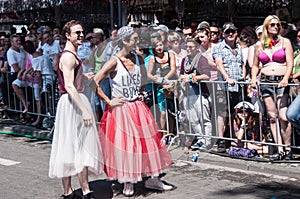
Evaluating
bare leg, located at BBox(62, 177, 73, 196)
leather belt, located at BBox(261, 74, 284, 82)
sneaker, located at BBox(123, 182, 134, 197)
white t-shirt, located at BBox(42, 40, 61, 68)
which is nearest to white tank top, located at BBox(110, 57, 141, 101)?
sneaker, located at BBox(123, 182, 134, 197)

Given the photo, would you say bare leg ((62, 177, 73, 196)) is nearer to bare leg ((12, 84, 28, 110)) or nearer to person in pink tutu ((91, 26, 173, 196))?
person in pink tutu ((91, 26, 173, 196))

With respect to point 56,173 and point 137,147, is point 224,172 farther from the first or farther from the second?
point 56,173

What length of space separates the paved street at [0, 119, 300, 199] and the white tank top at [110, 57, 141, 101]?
3.89ft

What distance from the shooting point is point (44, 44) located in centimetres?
1304

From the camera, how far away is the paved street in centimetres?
716

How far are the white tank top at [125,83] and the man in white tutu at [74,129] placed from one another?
0.44 m

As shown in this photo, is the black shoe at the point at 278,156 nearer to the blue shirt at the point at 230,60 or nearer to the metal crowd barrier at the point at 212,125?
the metal crowd barrier at the point at 212,125

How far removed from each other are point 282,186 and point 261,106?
5.56ft

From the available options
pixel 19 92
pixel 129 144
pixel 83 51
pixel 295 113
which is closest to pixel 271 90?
pixel 295 113

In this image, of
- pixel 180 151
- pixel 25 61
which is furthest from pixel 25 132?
pixel 180 151

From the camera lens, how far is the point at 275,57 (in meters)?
8.40

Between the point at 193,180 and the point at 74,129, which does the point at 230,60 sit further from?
the point at 74,129

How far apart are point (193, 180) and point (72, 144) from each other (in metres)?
1.96

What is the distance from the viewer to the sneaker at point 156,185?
23.9ft
